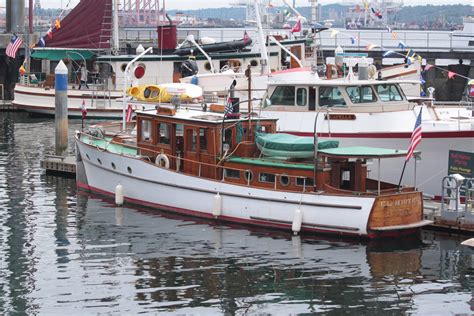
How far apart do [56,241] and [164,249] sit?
3.11 metres

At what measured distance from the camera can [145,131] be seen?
1345 inches

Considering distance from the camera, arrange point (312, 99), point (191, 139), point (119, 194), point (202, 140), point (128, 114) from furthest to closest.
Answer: point (128, 114), point (312, 99), point (119, 194), point (191, 139), point (202, 140)

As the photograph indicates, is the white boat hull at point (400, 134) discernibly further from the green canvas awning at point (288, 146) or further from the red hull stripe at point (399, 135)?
the green canvas awning at point (288, 146)

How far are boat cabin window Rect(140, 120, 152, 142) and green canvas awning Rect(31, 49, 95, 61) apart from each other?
30.1 metres

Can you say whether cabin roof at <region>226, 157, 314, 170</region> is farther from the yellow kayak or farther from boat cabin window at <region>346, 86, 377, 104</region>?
the yellow kayak

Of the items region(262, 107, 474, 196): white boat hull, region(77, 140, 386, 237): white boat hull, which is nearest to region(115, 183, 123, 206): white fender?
region(77, 140, 386, 237): white boat hull

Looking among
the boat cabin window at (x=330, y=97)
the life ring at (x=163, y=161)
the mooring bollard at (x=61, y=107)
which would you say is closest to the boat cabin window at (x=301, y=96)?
the boat cabin window at (x=330, y=97)

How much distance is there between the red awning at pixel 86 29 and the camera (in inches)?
2451

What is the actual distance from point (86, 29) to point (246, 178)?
3379 cm

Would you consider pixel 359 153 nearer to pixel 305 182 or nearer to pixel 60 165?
pixel 305 182

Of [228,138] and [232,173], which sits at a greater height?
[228,138]

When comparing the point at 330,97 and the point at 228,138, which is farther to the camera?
the point at 330,97

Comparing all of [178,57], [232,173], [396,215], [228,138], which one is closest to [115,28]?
[178,57]

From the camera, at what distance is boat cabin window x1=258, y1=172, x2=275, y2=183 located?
30625 mm
